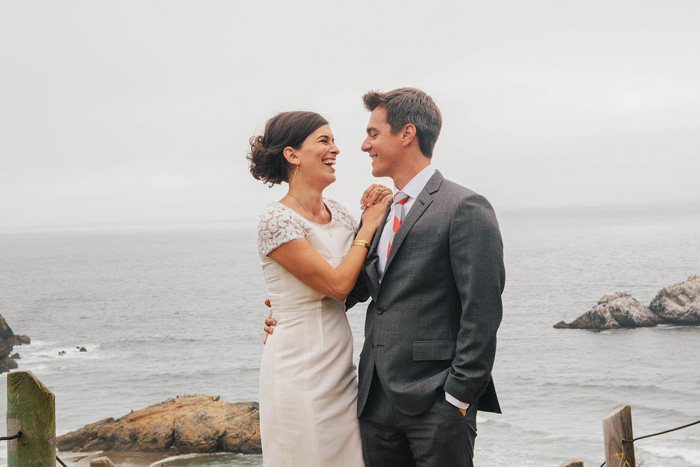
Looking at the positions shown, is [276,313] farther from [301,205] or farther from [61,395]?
[61,395]

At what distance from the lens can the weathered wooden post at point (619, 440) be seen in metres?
3.70

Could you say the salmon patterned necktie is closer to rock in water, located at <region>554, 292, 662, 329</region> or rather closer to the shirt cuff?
the shirt cuff

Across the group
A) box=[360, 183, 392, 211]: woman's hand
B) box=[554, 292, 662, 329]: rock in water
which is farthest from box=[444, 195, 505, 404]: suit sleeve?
box=[554, 292, 662, 329]: rock in water

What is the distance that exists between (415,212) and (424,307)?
0.43 m

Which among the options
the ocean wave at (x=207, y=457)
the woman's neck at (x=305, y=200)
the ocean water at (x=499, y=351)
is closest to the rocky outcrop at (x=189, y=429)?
the ocean wave at (x=207, y=457)

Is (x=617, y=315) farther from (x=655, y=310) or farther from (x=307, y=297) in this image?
(x=307, y=297)

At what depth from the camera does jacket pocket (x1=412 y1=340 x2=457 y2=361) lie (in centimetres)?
297

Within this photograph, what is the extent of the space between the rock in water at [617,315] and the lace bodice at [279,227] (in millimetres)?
59201

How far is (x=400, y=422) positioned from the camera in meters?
3.04

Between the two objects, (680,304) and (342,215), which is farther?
(680,304)

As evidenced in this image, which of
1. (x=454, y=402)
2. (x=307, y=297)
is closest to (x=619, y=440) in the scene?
(x=454, y=402)

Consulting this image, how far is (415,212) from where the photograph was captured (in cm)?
313

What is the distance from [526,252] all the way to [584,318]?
67675 millimetres

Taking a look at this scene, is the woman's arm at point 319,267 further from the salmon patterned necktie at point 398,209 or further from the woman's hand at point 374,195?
the woman's hand at point 374,195
